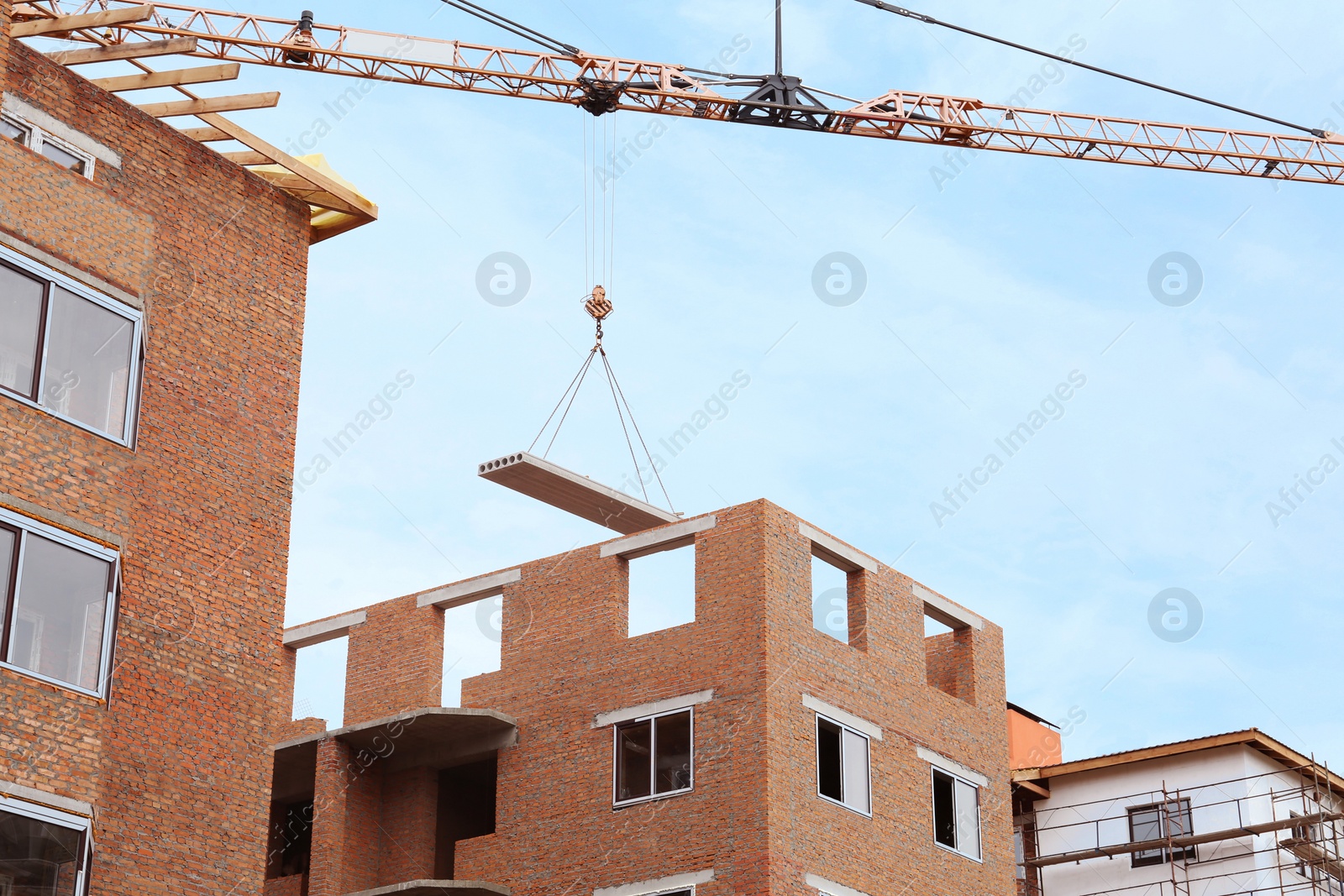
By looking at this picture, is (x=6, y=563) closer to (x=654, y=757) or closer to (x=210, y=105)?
(x=210, y=105)

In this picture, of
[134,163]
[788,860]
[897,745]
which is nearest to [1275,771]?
[897,745]

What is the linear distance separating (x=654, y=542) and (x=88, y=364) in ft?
44.8

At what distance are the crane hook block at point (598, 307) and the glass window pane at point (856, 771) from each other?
12.5m

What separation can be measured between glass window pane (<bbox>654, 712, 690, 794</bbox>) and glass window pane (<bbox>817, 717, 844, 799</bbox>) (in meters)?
2.27

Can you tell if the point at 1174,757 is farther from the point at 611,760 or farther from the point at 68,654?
the point at 68,654

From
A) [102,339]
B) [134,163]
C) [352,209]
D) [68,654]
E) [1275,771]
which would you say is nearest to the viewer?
[68,654]

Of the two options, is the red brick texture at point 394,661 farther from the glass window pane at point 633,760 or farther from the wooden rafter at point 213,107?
the wooden rafter at point 213,107

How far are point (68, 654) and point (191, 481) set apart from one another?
320 centimetres

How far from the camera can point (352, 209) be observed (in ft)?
79.3

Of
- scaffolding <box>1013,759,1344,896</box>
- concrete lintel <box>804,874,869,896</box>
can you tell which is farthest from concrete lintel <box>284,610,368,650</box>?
scaffolding <box>1013,759,1344,896</box>

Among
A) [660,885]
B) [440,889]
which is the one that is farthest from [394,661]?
[660,885]

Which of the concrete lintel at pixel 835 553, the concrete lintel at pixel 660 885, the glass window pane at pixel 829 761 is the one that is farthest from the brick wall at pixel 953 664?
the concrete lintel at pixel 660 885

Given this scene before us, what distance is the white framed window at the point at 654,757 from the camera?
29797 millimetres

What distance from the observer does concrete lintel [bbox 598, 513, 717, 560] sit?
31.4 meters
